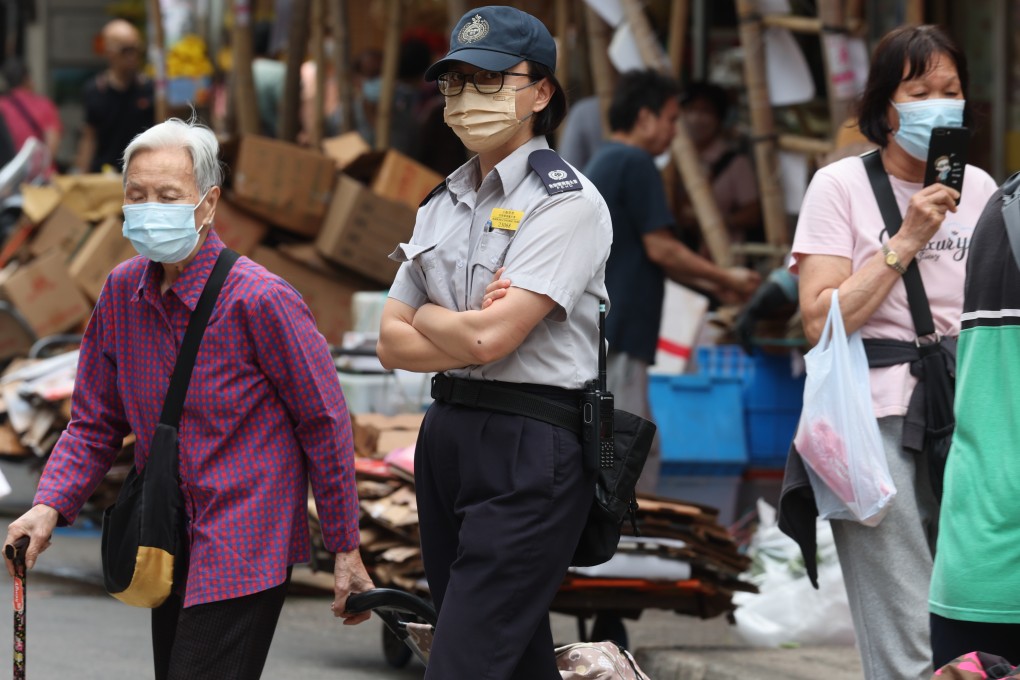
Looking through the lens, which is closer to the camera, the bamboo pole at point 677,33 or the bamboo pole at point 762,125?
the bamboo pole at point 762,125

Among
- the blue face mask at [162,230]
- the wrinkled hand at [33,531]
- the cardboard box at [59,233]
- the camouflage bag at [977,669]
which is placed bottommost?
the cardboard box at [59,233]

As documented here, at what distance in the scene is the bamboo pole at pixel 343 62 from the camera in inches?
463

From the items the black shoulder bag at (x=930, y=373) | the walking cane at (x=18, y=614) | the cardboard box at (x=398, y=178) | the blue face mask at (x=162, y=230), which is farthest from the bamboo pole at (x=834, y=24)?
the walking cane at (x=18, y=614)

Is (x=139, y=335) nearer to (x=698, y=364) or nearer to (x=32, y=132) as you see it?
(x=698, y=364)

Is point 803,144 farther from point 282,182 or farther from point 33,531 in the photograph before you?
point 33,531

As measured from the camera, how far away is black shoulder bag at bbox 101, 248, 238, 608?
3628 mm

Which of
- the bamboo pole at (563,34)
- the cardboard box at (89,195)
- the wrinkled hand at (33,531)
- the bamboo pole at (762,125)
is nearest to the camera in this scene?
the wrinkled hand at (33,531)

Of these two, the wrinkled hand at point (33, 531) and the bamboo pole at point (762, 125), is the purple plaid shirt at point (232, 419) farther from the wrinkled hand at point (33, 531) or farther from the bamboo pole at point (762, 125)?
the bamboo pole at point (762, 125)

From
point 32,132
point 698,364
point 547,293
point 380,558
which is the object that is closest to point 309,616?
point 380,558

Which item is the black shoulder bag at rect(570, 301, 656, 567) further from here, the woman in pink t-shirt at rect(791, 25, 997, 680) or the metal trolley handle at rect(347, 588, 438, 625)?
the woman in pink t-shirt at rect(791, 25, 997, 680)

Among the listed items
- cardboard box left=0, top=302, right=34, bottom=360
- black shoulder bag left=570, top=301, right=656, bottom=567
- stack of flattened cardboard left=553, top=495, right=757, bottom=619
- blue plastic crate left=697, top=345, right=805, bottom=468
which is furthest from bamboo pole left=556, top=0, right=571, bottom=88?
black shoulder bag left=570, top=301, right=656, bottom=567

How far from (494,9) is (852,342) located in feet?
4.23

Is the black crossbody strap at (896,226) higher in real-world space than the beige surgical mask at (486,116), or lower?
lower

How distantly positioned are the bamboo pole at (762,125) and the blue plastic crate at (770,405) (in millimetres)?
734
